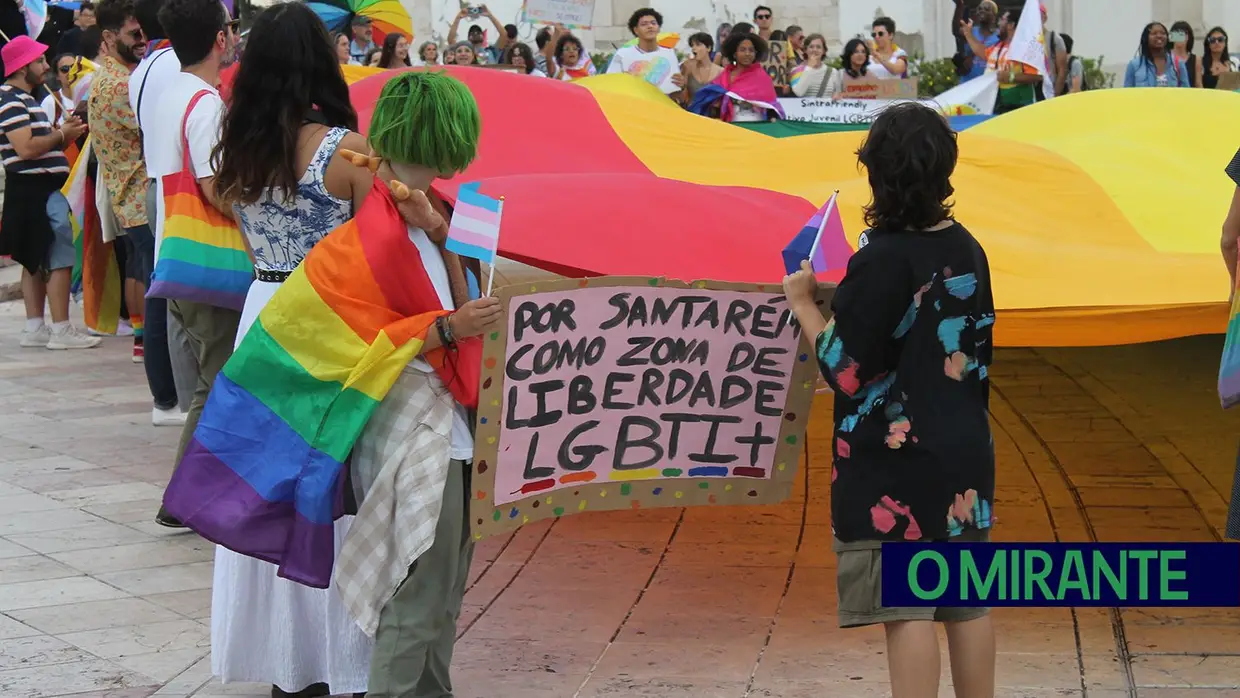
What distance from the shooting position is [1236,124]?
256 inches

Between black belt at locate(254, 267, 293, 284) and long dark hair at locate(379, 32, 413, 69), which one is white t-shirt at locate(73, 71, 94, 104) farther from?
black belt at locate(254, 267, 293, 284)

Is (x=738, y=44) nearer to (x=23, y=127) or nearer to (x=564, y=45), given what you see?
(x=564, y=45)

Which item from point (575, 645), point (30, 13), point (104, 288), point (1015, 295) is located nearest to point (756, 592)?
point (575, 645)

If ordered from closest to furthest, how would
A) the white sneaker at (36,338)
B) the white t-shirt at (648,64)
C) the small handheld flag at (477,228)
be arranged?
1. the small handheld flag at (477,228)
2. the white sneaker at (36,338)
3. the white t-shirt at (648,64)

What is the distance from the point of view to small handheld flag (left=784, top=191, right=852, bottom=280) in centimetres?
371

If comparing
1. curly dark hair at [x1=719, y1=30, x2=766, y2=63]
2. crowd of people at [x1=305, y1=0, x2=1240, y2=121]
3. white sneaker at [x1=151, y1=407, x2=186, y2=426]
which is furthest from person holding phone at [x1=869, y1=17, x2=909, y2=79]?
white sneaker at [x1=151, y1=407, x2=186, y2=426]

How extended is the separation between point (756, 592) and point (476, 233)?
1.87m

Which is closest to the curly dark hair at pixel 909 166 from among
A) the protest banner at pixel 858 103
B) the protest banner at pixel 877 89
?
the protest banner at pixel 858 103

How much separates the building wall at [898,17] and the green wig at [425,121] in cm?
2058

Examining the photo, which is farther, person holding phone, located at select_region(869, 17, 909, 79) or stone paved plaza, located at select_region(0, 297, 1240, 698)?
person holding phone, located at select_region(869, 17, 909, 79)

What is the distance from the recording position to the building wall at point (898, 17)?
2405 cm

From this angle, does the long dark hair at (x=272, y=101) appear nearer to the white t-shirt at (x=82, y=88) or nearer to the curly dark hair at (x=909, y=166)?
the curly dark hair at (x=909, y=166)

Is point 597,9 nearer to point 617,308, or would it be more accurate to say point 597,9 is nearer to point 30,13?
point 30,13

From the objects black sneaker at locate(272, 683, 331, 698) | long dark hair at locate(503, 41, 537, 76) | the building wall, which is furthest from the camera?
the building wall
